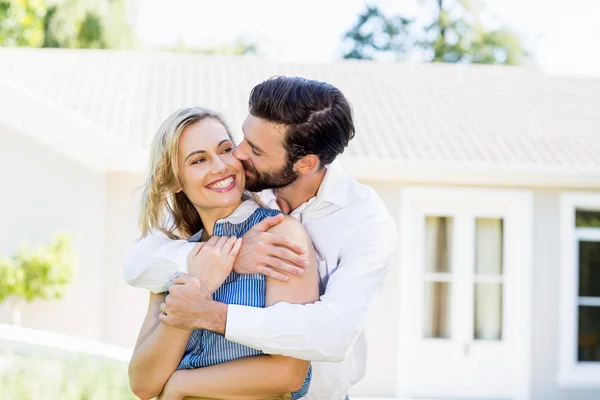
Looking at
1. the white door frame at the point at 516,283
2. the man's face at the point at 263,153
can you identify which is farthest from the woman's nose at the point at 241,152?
the white door frame at the point at 516,283

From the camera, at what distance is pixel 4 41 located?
55.9 feet

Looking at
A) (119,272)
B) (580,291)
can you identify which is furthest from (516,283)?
(119,272)

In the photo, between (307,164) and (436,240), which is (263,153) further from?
(436,240)

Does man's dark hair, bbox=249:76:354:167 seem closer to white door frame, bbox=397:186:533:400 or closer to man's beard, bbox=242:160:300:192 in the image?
man's beard, bbox=242:160:300:192

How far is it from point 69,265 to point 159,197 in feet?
21.1

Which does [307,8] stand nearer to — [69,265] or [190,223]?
[69,265]

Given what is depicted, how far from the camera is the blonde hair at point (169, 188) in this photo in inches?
110

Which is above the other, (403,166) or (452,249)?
(403,166)

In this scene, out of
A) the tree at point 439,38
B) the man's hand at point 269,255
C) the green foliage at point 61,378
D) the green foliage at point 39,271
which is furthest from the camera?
the tree at point 439,38

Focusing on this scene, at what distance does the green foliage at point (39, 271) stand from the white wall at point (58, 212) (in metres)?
0.42

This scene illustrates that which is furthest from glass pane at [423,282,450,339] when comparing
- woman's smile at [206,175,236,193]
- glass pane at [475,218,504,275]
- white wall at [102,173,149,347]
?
woman's smile at [206,175,236,193]

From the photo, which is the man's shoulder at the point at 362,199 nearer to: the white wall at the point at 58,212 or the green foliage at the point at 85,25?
the white wall at the point at 58,212

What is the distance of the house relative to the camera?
9.49 metres

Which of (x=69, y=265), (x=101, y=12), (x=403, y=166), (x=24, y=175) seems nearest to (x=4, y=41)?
(x=101, y=12)
